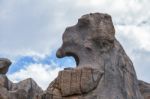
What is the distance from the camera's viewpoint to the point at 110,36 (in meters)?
21.9

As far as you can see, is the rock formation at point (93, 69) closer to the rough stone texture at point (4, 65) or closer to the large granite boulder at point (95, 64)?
the large granite boulder at point (95, 64)

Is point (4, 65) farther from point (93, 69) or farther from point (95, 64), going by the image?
point (93, 69)

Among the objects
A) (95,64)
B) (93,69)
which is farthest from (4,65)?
(93,69)

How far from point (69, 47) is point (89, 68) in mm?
1748

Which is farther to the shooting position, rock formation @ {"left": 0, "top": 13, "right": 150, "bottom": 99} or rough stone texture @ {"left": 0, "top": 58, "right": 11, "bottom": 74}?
rough stone texture @ {"left": 0, "top": 58, "right": 11, "bottom": 74}

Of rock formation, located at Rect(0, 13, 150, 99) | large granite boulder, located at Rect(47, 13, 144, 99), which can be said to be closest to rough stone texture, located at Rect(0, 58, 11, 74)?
rock formation, located at Rect(0, 13, 150, 99)

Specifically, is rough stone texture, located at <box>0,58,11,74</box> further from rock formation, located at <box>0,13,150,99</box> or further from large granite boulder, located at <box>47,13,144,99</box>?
large granite boulder, located at <box>47,13,144,99</box>

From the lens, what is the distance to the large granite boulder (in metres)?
20.3

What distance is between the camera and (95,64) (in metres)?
21.2

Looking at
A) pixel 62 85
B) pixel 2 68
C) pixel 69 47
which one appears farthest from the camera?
pixel 2 68

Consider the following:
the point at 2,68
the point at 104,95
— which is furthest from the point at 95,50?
the point at 2,68

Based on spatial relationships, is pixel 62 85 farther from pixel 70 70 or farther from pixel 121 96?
pixel 121 96

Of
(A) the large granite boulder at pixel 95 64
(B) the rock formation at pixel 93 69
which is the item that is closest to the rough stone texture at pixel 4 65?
(B) the rock formation at pixel 93 69

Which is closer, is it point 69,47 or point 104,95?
point 104,95
